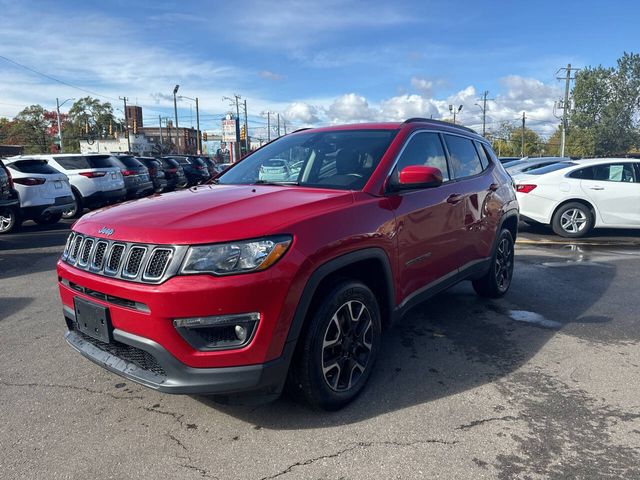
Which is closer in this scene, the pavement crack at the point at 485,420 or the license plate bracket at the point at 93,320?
the license plate bracket at the point at 93,320

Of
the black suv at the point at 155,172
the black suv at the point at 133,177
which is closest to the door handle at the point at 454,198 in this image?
the black suv at the point at 133,177

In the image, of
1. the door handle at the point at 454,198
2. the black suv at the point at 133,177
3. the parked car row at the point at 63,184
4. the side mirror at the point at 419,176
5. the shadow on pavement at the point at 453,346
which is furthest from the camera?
the black suv at the point at 133,177

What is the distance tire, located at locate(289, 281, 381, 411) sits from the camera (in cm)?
281

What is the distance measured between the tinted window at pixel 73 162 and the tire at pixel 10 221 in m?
2.38

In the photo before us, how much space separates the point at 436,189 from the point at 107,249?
2.50m

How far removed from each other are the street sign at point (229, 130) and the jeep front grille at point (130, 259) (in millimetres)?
67052

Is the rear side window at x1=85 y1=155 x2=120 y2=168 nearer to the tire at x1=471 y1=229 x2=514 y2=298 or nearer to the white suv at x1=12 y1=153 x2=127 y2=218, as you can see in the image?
the white suv at x1=12 y1=153 x2=127 y2=218

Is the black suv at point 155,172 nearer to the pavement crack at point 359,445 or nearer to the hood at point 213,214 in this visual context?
the hood at point 213,214

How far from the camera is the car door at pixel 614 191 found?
9.41 m

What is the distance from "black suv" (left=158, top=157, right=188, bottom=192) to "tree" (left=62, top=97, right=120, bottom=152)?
75.4 metres

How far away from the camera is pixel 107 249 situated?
2746 millimetres

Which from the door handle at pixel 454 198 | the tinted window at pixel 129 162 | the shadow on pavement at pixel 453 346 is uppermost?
the tinted window at pixel 129 162

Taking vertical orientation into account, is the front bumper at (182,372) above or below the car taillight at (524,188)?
below

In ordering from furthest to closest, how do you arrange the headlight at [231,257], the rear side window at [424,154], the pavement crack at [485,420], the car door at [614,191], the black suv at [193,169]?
1. the black suv at [193,169]
2. the car door at [614,191]
3. the rear side window at [424,154]
4. the pavement crack at [485,420]
5. the headlight at [231,257]
